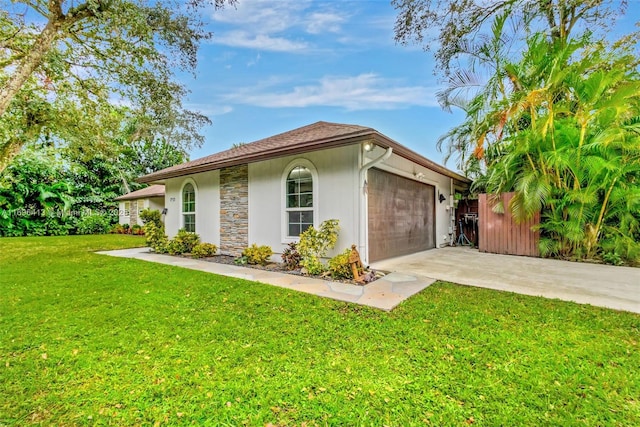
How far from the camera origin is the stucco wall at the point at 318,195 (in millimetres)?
6449

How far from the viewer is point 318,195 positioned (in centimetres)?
696

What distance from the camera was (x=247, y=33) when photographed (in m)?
8.88

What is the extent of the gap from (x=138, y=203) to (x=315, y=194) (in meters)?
17.6

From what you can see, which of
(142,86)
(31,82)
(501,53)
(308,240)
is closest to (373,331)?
(308,240)

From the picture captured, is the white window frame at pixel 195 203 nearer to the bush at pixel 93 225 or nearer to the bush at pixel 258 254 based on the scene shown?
the bush at pixel 258 254

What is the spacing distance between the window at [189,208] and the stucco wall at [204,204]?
0.49 ft

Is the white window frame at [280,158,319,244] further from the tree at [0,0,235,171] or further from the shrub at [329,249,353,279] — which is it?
the tree at [0,0,235,171]

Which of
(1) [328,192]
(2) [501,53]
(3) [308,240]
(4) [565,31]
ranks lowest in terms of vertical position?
(3) [308,240]

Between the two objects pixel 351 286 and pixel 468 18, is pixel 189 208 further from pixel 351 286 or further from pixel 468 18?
pixel 468 18

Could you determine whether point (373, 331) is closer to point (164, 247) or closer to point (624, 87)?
point (624, 87)

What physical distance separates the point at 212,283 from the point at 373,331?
138 inches

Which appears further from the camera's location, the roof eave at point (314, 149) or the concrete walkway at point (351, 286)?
the roof eave at point (314, 149)

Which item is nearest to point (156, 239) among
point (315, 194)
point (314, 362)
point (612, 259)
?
point (315, 194)

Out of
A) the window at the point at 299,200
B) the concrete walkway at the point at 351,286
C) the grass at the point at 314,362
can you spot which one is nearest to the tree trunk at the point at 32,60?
the grass at the point at 314,362
